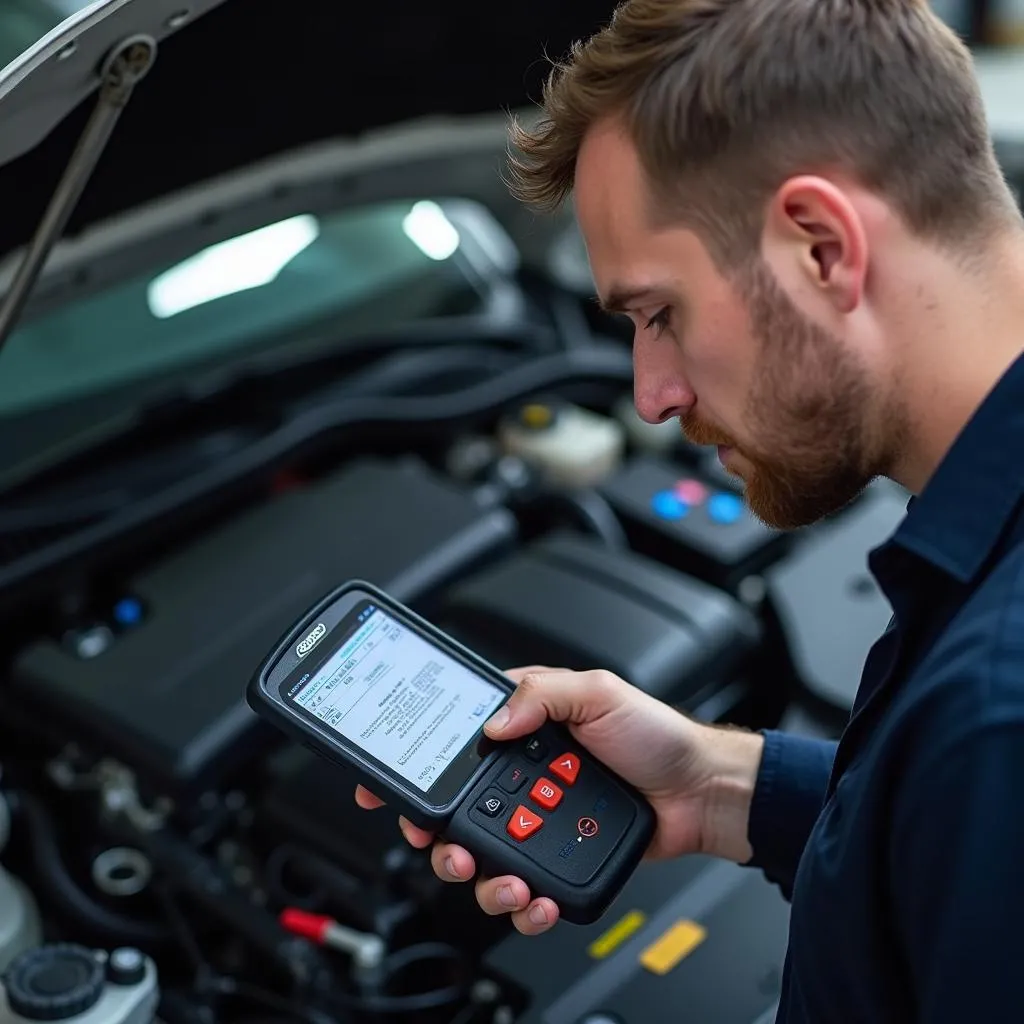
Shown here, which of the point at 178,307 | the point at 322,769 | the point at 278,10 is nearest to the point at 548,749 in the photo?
the point at 322,769

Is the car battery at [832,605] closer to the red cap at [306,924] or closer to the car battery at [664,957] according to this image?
the car battery at [664,957]

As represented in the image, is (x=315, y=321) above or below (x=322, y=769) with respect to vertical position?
above

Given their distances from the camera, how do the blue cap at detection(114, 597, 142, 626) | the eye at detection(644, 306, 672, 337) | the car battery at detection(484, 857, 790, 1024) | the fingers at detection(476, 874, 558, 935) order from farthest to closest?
the blue cap at detection(114, 597, 142, 626) < the car battery at detection(484, 857, 790, 1024) < the fingers at detection(476, 874, 558, 935) < the eye at detection(644, 306, 672, 337)

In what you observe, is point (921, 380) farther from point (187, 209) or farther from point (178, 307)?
point (178, 307)

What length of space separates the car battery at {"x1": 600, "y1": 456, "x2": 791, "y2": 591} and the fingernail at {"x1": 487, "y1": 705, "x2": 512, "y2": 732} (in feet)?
1.82

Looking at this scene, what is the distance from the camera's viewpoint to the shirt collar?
757 millimetres

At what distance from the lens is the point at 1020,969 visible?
2.09 ft

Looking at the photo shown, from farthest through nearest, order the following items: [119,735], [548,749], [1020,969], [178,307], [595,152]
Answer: [178,307], [119,735], [548,749], [595,152], [1020,969]

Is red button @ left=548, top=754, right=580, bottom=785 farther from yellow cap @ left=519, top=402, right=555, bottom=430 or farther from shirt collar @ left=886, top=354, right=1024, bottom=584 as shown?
yellow cap @ left=519, top=402, right=555, bottom=430

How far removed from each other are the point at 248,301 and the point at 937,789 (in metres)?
1.26

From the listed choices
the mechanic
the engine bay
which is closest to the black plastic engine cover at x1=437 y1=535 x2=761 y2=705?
the engine bay

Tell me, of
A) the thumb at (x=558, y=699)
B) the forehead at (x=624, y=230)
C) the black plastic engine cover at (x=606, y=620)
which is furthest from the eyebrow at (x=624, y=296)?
the black plastic engine cover at (x=606, y=620)

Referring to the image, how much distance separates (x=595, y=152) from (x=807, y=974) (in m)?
0.51

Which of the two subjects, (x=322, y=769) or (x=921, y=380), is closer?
(x=921, y=380)
